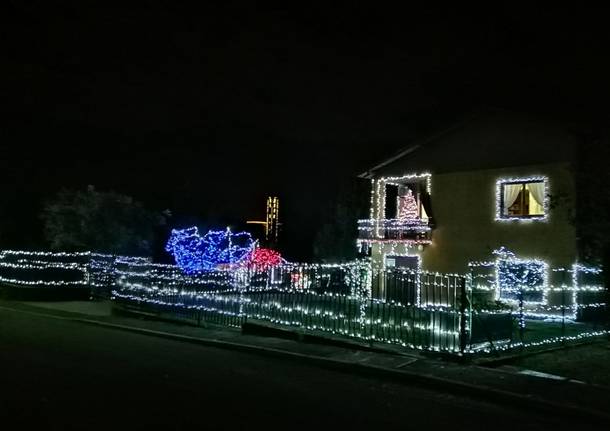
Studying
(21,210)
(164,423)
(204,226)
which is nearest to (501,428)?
(164,423)

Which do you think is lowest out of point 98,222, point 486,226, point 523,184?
point 486,226

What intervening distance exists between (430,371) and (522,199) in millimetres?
13010

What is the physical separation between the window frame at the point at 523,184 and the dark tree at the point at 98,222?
24134 millimetres

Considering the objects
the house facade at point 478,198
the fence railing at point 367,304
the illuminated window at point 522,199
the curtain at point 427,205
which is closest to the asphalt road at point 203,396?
the fence railing at point 367,304

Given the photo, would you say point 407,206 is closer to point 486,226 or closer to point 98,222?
point 486,226

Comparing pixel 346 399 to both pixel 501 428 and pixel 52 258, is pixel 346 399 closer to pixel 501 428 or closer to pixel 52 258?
pixel 501 428

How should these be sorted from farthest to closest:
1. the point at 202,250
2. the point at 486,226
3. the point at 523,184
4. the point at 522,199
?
the point at 202,250, the point at 486,226, the point at 522,199, the point at 523,184

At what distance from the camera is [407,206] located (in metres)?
26.2

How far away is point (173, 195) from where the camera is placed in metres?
59.2

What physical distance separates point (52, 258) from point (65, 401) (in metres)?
21.2

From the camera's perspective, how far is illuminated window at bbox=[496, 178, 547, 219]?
21188mm

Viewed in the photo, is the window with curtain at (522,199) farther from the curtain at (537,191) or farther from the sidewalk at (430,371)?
the sidewalk at (430,371)

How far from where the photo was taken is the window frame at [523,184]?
824 inches

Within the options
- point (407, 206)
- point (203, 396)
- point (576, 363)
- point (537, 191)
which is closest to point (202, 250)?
point (407, 206)
